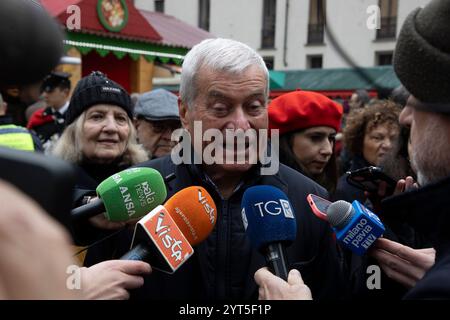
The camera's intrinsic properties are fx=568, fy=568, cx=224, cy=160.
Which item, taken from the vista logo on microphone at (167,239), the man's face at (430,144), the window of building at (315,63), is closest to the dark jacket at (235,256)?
the vista logo on microphone at (167,239)

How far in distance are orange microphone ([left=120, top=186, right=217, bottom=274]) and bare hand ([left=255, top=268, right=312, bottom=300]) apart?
0.22 meters

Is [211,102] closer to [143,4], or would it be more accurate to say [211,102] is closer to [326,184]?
[326,184]

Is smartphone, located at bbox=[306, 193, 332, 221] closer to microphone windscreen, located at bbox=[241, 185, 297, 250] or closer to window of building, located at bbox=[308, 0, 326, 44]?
microphone windscreen, located at bbox=[241, 185, 297, 250]

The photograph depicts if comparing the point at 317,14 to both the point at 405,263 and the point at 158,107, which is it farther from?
the point at 405,263

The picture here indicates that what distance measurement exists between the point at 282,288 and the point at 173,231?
33cm

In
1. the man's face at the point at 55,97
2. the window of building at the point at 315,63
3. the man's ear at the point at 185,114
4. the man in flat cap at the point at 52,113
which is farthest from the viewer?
the window of building at the point at 315,63

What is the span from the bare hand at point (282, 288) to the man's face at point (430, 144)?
37 centimetres

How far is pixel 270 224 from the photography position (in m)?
1.50

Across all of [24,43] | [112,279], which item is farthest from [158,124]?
[24,43]

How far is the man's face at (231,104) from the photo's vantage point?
6.07ft

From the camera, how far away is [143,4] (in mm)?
7750

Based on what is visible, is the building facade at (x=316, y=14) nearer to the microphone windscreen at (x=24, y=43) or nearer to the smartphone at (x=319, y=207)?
the smartphone at (x=319, y=207)
